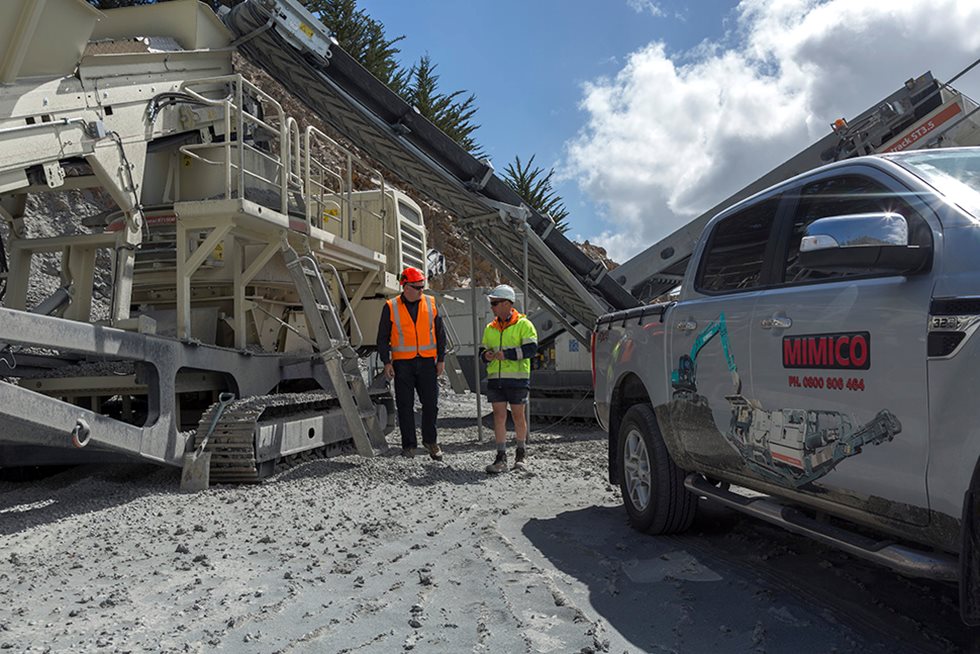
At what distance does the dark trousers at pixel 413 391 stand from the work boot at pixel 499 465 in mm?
835

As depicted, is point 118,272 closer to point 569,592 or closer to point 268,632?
point 268,632

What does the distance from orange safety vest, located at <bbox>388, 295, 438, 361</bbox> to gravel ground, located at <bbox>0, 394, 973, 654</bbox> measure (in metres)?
1.98

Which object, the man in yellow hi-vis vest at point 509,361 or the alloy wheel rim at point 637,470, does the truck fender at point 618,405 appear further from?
the man in yellow hi-vis vest at point 509,361

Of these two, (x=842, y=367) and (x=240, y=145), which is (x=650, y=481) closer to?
(x=842, y=367)

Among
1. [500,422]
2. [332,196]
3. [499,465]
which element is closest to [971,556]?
[499,465]

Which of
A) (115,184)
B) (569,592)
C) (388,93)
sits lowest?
(569,592)

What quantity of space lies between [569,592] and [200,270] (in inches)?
227

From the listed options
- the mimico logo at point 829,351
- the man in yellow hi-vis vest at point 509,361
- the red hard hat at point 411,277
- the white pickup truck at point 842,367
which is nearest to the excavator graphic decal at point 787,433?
the white pickup truck at point 842,367

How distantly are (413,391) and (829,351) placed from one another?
5.55 m

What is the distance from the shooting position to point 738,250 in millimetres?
4582

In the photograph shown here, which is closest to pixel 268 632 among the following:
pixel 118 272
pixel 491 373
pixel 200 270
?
pixel 118 272

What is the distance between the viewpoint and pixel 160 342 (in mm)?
6449

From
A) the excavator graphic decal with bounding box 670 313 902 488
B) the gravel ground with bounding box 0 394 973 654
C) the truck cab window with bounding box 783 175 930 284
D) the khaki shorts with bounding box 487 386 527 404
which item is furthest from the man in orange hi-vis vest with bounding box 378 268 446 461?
the truck cab window with bounding box 783 175 930 284

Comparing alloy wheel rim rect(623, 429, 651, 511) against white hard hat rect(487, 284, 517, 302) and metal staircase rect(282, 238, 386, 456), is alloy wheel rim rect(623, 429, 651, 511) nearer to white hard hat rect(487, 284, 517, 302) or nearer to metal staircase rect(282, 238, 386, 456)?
white hard hat rect(487, 284, 517, 302)
